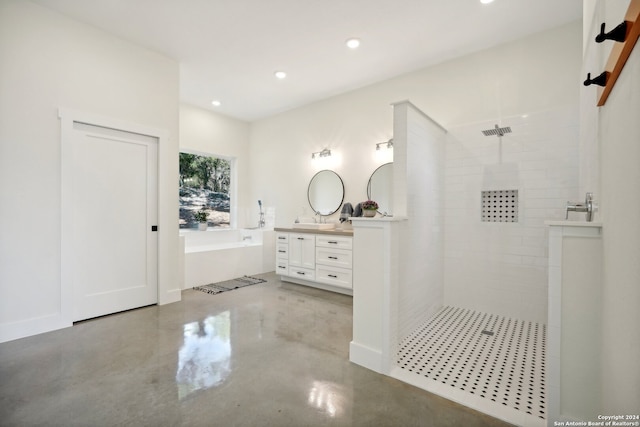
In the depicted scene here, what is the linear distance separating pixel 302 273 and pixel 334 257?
0.66m

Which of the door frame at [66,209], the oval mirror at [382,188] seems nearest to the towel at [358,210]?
the oval mirror at [382,188]

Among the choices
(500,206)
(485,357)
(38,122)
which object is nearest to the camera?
(485,357)

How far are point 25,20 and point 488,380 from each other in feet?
15.8

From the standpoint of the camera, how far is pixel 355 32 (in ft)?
10.4

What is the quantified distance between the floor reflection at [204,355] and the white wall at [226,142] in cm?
331

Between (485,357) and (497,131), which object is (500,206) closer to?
(497,131)

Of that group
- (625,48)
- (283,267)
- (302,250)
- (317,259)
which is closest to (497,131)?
(625,48)

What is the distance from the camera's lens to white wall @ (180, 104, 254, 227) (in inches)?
207

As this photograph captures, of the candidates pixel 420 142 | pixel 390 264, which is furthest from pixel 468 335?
pixel 420 142

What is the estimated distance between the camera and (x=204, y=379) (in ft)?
6.59

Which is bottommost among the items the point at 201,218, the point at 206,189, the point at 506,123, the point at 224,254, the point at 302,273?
the point at 302,273

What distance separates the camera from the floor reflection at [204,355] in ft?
6.48

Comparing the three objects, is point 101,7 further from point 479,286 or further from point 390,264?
point 479,286

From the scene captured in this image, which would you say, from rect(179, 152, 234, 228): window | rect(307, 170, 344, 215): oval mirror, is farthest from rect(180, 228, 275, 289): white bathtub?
rect(307, 170, 344, 215): oval mirror
